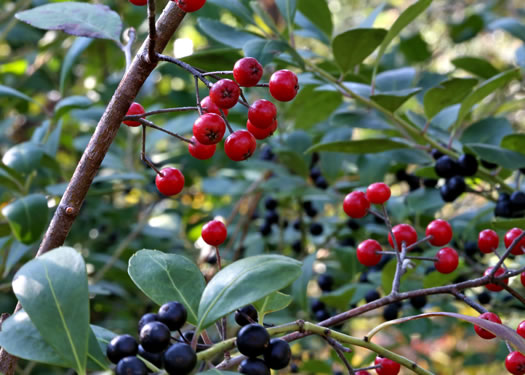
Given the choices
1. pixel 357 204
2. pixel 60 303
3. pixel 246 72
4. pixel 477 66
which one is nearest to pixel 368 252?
pixel 357 204

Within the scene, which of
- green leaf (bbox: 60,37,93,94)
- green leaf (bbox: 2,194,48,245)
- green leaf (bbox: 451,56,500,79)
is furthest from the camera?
green leaf (bbox: 451,56,500,79)

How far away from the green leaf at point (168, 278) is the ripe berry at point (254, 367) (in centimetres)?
13

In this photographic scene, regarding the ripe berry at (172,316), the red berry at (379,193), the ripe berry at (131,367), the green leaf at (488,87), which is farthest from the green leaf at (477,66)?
the ripe berry at (131,367)

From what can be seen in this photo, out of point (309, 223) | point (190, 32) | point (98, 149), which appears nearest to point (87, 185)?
point (98, 149)

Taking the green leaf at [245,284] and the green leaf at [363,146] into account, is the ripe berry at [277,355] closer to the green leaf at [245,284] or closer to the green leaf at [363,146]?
the green leaf at [245,284]

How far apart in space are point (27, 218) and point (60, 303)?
36.0 inches

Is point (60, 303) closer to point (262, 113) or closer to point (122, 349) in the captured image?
point (122, 349)

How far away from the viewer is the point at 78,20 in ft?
4.40

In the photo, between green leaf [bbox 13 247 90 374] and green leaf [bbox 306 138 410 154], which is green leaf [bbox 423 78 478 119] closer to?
green leaf [bbox 306 138 410 154]

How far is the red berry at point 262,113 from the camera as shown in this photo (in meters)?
1.11

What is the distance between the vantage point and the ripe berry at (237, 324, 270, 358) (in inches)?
32.7

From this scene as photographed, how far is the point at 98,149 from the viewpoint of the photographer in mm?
970

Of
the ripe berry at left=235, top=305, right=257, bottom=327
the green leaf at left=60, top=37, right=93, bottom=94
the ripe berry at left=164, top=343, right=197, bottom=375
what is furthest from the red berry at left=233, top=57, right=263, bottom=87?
the green leaf at left=60, top=37, right=93, bottom=94

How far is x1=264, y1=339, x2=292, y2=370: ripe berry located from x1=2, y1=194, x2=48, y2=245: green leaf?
39.4 inches
